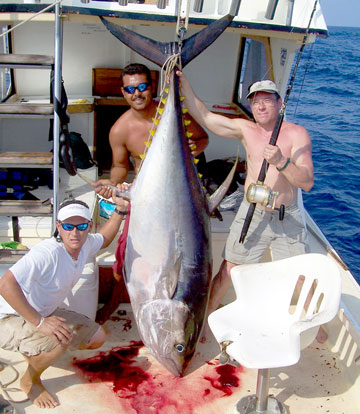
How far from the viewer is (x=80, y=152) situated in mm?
4348

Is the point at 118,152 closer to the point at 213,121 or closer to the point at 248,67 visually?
the point at 213,121

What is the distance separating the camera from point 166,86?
2.57 m

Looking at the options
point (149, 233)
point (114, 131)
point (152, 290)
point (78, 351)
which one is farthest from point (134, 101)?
point (78, 351)

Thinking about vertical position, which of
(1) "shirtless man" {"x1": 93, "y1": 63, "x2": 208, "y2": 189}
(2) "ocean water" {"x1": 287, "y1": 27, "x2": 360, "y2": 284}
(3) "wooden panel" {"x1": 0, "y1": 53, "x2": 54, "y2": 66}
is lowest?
(2) "ocean water" {"x1": 287, "y1": 27, "x2": 360, "y2": 284}

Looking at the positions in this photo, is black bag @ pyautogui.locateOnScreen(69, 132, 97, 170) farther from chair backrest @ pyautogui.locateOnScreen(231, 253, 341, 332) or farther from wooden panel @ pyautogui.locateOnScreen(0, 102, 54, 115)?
chair backrest @ pyautogui.locateOnScreen(231, 253, 341, 332)

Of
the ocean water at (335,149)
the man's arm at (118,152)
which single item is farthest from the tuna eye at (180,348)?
the ocean water at (335,149)

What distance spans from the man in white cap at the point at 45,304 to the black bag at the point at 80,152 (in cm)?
172

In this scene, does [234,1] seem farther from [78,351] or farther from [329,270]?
[78,351]

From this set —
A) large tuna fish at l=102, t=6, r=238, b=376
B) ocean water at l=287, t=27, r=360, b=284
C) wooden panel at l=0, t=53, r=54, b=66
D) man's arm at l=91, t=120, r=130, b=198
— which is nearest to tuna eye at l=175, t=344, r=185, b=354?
large tuna fish at l=102, t=6, r=238, b=376

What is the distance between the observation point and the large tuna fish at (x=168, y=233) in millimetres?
2496

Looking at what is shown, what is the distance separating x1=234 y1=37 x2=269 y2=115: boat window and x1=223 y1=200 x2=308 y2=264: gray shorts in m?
1.67

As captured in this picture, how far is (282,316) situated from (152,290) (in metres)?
0.67

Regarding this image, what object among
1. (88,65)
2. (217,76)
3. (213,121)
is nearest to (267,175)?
(213,121)

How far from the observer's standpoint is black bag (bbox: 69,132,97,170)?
434cm
